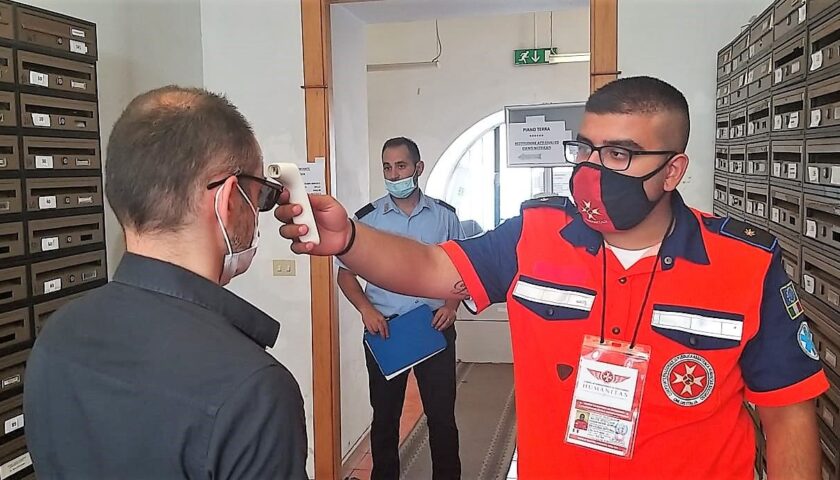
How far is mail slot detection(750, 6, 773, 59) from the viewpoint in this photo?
1900 millimetres

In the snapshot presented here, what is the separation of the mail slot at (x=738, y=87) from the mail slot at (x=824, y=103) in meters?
0.68

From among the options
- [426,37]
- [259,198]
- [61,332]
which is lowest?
[61,332]

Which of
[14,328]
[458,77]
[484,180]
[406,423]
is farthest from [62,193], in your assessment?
[484,180]

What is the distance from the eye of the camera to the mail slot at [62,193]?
7.11 ft

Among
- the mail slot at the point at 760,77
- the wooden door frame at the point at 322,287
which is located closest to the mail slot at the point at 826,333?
the mail slot at the point at 760,77

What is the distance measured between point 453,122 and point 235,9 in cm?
269

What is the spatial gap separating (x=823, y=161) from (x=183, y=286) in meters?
1.32

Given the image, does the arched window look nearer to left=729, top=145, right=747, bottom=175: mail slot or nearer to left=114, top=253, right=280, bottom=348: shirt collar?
left=729, top=145, right=747, bottom=175: mail slot

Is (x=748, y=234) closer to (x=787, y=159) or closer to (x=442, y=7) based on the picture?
(x=787, y=159)

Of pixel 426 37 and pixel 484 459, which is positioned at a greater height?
pixel 426 37

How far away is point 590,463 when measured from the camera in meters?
1.41

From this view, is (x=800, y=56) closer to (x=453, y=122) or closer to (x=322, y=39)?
(x=322, y=39)

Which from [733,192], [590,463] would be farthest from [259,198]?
[733,192]

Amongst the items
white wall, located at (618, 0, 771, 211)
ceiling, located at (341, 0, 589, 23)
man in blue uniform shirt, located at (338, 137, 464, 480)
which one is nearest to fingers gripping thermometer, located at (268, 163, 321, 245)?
man in blue uniform shirt, located at (338, 137, 464, 480)
